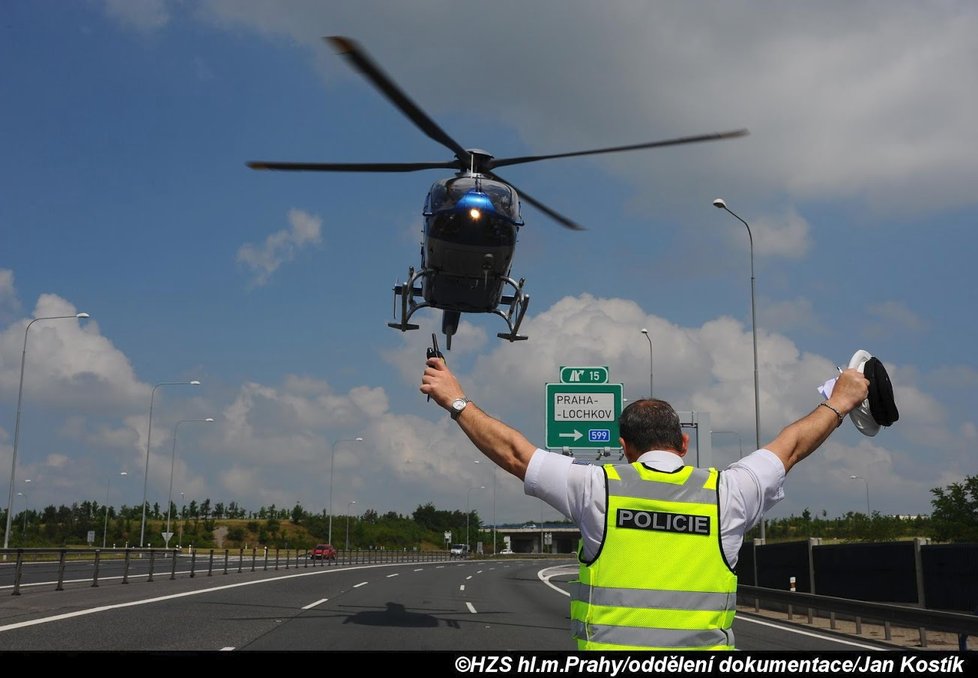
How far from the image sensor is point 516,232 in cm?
1684

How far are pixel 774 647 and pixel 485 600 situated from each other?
1179 centimetres

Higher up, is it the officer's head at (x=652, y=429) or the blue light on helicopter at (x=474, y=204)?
the blue light on helicopter at (x=474, y=204)

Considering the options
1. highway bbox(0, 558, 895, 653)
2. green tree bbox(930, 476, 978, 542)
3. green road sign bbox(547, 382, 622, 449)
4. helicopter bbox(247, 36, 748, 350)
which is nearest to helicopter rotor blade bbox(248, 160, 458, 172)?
helicopter bbox(247, 36, 748, 350)

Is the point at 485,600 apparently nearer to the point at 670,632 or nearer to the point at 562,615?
the point at 562,615

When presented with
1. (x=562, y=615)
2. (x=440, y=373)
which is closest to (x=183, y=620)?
(x=562, y=615)

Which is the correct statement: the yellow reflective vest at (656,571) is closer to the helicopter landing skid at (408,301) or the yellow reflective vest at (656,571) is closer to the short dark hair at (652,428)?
the short dark hair at (652,428)

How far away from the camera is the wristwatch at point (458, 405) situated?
3.50 metres

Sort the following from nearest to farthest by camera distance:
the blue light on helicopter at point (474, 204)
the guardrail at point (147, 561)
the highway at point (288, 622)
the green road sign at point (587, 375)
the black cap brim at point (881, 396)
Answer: the black cap brim at point (881, 396), the highway at point (288, 622), the blue light on helicopter at point (474, 204), the guardrail at point (147, 561), the green road sign at point (587, 375)

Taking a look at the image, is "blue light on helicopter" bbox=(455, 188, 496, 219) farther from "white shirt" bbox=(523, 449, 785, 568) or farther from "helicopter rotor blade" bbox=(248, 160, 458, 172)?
"white shirt" bbox=(523, 449, 785, 568)

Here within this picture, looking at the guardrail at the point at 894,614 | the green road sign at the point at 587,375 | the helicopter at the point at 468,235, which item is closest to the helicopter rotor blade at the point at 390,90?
the helicopter at the point at 468,235

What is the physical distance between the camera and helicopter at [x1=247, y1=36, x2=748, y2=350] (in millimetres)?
16266

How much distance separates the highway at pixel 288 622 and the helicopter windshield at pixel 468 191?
7.19 metres

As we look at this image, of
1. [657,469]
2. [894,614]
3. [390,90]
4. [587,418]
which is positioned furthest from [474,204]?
[657,469]

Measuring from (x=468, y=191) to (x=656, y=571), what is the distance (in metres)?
13.6
